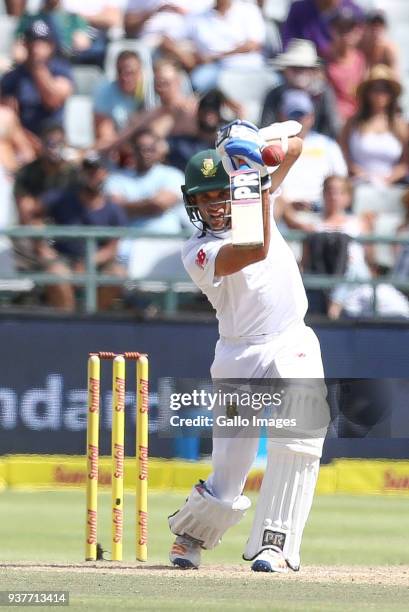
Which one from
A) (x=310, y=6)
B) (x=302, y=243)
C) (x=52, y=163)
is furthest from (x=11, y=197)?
(x=310, y=6)

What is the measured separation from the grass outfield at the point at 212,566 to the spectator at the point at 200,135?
3027 millimetres

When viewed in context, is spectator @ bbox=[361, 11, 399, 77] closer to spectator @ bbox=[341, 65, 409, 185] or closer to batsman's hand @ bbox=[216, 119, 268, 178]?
spectator @ bbox=[341, 65, 409, 185]

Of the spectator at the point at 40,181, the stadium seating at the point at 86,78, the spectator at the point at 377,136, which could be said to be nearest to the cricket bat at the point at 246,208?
the spectator at the point at 40,181

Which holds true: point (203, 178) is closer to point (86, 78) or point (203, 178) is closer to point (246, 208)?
point (246, 208)

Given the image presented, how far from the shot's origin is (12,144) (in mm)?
11195

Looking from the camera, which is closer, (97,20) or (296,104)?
(296,104)

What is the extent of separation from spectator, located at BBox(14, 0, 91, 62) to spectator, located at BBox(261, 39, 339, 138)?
1.68 metres

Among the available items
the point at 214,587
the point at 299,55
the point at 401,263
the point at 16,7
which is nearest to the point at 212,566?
the point at 214,587

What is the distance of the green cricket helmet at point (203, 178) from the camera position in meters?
5.51

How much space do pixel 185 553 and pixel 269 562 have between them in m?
0.45

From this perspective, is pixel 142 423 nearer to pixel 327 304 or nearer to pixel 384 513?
pixel 384 513

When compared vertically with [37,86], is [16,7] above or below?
above

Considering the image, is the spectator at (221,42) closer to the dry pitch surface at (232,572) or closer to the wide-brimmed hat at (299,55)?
the wide-brimmed hat at (299,55)

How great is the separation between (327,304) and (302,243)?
541 mm
